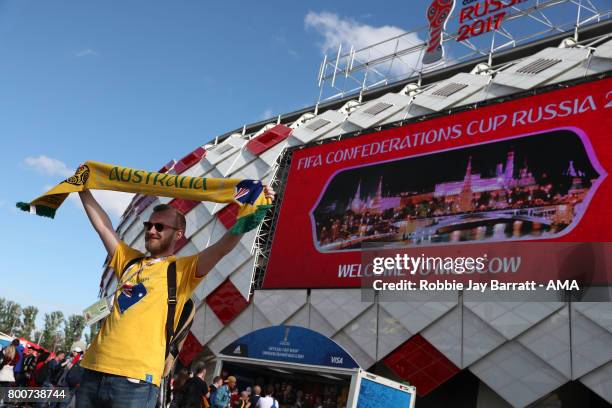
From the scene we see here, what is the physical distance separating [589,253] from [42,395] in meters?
10.3

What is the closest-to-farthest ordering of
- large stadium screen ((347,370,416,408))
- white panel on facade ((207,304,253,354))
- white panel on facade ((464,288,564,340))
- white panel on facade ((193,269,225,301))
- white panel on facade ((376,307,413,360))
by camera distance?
large stadium screen ((347,370,416,408)) → white panel on facade ((464,288,564,340)) → white panel on facade ((376,307,413,360)) → white panel on facade ((207,304,253,354)) → white panel on facade ((193,269,225,301))

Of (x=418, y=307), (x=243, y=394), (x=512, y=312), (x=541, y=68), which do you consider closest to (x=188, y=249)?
(x=243, y=394)

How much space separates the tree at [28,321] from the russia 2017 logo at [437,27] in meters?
66.9

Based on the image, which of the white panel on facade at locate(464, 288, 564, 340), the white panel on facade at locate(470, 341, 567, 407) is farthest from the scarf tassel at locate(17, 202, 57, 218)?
the white panel on facade at locate(470, 341, 567, 407)

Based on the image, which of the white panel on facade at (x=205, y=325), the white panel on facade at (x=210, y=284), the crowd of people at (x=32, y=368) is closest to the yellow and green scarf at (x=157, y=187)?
the crowd of people at (x=32, y=368)

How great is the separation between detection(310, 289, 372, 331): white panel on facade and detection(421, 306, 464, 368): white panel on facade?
1.94m

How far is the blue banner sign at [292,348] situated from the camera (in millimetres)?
11273

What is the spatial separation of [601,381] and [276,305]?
29.1 ft

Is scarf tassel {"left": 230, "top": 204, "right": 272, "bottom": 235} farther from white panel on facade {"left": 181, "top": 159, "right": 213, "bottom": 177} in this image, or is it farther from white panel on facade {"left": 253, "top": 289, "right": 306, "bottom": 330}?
white panel on facade {"left": 181, "top": 159, "right": 213, "bottom": 177}

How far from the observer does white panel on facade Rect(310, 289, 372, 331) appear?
15.2 metres

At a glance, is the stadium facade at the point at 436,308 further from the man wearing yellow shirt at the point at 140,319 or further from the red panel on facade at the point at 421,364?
the man wearing yellow shirt at the point at 140,319

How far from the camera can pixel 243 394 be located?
12.1 m

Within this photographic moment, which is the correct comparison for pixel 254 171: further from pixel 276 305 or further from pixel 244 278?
pixel 276 305

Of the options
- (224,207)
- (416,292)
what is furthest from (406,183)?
(224,207)
